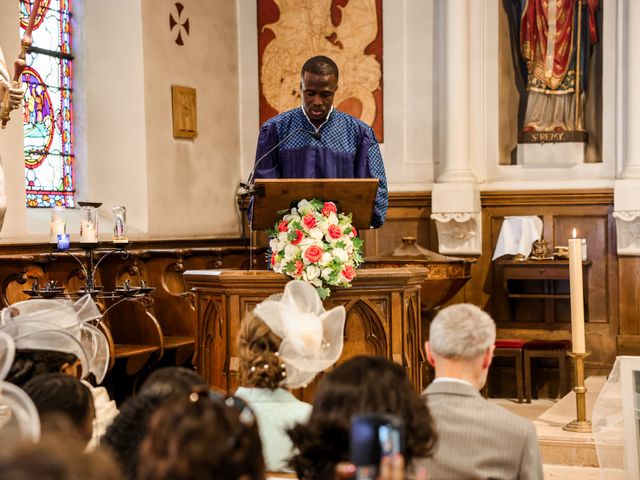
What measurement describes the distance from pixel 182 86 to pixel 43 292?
14.0 ft

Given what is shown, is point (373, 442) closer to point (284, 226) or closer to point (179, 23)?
point (284, 226)

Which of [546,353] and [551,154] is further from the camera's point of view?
[551,154]

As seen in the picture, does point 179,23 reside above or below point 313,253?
above

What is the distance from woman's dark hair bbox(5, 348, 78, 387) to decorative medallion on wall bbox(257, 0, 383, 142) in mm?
6922

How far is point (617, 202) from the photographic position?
27.5 feet

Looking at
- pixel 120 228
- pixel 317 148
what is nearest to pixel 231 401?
pixel 317 148

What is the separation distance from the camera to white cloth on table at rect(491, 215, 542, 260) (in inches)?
338

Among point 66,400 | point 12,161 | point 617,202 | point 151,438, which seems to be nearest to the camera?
point 151,438

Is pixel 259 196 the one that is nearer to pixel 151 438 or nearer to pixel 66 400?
pixel 66 400

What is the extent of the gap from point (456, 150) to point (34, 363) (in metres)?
6.58

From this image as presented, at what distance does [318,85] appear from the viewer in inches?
187

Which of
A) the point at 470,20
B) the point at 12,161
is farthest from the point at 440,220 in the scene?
the point at 12,161

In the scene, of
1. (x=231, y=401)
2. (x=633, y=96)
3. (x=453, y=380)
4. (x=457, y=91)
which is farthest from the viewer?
(x=457, y=91)

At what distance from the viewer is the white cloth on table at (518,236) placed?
28.2ft
